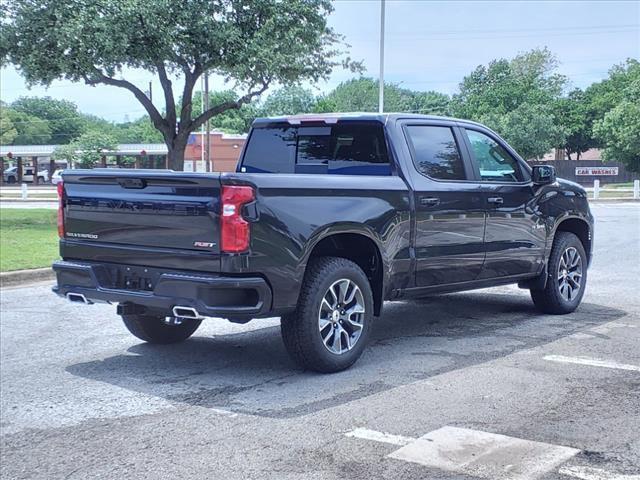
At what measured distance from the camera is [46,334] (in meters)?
8.05

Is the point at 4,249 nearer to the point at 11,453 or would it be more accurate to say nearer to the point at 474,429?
the point at 11,453

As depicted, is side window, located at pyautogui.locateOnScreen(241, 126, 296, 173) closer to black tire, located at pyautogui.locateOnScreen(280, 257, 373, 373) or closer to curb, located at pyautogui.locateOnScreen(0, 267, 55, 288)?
black tire, located at pyautogui.locateOnScreen(280, 257, 373, 373)

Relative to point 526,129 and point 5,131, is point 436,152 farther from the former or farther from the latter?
point 5,131

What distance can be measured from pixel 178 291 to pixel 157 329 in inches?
67.8

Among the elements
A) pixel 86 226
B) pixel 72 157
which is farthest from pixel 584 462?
pixel 72 157

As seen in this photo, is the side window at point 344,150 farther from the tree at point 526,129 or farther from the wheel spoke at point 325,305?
the tree at point 526,129

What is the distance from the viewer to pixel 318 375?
6.12m

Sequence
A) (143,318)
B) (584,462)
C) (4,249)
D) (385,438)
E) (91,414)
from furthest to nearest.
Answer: (4,249) < (143,318) < (91,414) < (385,438) < (584,462)

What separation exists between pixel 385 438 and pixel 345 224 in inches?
75.1

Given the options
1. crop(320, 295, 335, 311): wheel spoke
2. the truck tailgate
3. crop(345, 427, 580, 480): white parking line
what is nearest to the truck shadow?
crop(320, 295, 335, 311): wheel spoke

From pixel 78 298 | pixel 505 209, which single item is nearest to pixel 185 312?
pixel 78 298

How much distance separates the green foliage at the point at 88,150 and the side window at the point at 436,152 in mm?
57049

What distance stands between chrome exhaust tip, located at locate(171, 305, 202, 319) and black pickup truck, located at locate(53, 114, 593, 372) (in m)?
0.01

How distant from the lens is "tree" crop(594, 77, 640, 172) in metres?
46.7
